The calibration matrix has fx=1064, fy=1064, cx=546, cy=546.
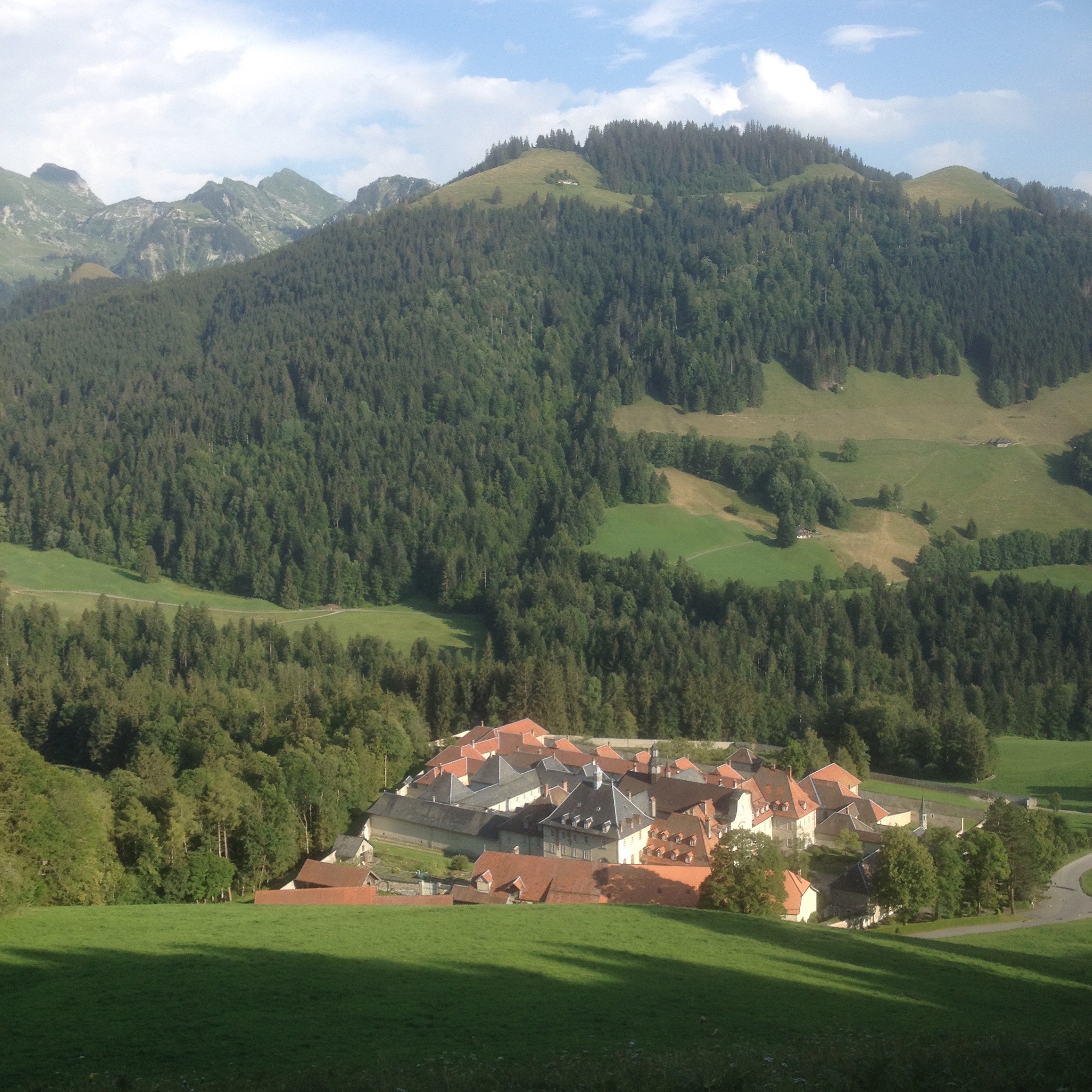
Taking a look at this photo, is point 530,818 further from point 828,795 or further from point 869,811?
point 869,811

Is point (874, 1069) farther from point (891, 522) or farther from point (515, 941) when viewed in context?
point (891, 522)

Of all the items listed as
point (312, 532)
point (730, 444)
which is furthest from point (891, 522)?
point (312, 532)

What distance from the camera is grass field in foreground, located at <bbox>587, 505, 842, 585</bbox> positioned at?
126m

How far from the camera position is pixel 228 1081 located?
19.3 m

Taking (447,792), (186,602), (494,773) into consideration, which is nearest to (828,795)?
(494,773)

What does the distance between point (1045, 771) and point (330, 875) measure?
57.3 m

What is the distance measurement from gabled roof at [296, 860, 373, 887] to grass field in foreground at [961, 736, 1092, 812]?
1867 inches

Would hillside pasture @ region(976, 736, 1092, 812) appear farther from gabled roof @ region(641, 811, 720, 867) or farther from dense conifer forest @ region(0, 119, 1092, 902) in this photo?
gabled roof @ region(641, 811, 720, 867)

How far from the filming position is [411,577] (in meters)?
137

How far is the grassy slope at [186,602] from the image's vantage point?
384 feet

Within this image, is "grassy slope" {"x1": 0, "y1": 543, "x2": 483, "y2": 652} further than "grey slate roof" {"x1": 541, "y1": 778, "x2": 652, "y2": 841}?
Yes

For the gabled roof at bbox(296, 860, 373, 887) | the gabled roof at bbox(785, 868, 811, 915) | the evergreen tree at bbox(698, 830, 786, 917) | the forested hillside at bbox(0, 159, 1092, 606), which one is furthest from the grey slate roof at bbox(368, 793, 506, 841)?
the forested hillside at bbox(0, 159, 1092, 606)

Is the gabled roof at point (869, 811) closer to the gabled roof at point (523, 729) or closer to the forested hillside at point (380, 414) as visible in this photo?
the gabled roof at point (523, 729)

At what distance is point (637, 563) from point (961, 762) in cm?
4962
